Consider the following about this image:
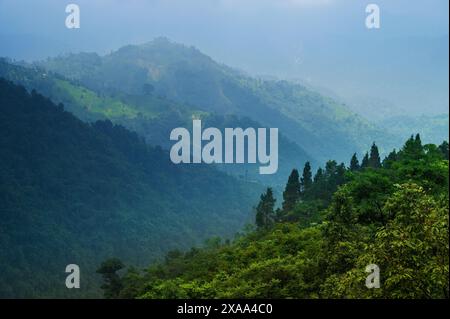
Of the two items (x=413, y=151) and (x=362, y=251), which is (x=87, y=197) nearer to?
(x=413, y=151)

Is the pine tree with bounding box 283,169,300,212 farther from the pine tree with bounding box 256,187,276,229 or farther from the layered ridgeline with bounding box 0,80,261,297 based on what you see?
the layered ridgeline with bounding box 0,80,261,297

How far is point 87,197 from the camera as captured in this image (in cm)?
13650

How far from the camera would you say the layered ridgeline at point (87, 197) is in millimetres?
109375

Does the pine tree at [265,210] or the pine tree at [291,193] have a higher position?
the pine tree at [291,193]

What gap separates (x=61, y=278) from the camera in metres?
93.4

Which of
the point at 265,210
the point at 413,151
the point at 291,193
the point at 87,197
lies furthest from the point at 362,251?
the point at 87,197

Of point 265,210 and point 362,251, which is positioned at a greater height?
point 362,251

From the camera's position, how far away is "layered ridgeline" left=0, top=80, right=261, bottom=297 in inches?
4306

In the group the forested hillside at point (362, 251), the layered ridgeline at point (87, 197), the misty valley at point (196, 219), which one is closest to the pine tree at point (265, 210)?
the misty valley at point (196, 219)

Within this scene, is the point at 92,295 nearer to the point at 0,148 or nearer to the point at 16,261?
the point at 16,261

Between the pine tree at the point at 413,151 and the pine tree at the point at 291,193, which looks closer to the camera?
the pine tree at the point at 413,151

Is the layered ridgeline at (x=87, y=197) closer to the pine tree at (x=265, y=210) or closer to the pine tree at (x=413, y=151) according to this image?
the pine tree at (x=265, y=210)

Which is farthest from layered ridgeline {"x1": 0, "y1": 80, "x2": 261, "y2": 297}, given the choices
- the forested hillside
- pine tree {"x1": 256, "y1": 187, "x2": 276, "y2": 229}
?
the forested hillside

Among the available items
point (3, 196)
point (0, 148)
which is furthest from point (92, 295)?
point (0, 148)
